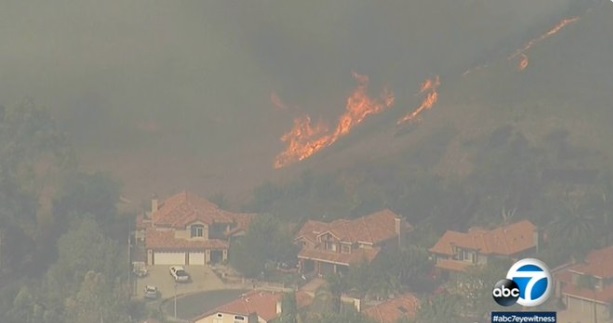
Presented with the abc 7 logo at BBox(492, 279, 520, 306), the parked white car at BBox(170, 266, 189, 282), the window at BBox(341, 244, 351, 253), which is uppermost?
the window at BBox(341, 244, 351, 253)

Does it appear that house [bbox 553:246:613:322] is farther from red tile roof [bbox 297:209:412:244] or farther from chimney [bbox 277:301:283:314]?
chimney [bbox 277:301:283:314]

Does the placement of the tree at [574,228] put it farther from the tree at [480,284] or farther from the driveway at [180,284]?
the driveway at [180,284]

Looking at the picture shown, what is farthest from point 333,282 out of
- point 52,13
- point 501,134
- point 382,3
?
point 52,13

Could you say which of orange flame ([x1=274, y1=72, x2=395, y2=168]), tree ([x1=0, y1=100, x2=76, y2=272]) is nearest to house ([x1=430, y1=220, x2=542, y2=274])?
orange flame ([x1=274, y1=72, x2=395, y2=168])

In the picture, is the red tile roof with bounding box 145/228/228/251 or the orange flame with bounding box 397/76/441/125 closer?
the red tile roof with bounding box 145/228/228/251

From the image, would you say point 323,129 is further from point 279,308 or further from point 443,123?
point 279,308

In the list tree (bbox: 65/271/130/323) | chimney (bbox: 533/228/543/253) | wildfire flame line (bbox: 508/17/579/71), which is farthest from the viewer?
wildfire flame line (bbox: 508/17/579/71)

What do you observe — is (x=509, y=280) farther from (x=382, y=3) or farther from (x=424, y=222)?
(x=382, y=3)

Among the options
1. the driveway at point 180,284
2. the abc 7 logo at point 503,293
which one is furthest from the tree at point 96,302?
the abc 7 logo at point 503,293
